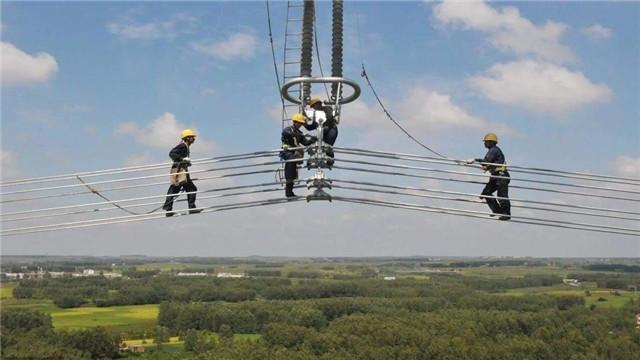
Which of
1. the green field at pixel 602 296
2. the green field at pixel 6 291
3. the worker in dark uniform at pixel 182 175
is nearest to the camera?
the worker in dark uniform at pixel 182 175

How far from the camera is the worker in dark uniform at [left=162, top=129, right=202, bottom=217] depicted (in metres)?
10.3

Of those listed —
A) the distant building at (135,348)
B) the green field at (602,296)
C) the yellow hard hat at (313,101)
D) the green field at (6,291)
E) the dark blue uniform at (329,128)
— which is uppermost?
the yellow hard hat at (313,101)

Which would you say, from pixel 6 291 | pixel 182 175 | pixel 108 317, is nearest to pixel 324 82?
pixel 182 175

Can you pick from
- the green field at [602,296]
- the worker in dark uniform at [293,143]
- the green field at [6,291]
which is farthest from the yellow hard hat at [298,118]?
the green field at [6,291]

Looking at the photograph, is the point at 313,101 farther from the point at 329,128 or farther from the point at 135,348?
the point at 135,348

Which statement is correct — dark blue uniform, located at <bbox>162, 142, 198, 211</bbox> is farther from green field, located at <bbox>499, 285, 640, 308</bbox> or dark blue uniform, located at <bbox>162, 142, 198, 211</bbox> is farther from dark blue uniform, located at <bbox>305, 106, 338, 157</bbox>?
green field, located at <bbox>499, 285, 640, 308</bbox>

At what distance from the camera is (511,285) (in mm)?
191750

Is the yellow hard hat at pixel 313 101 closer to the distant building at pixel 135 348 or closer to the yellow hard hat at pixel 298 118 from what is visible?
the yellow hard hat at pixel 298 118

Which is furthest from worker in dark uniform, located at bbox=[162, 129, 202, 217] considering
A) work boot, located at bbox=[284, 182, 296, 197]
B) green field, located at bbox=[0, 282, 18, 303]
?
green field, located at bbox=[0, 282, 18, 303]

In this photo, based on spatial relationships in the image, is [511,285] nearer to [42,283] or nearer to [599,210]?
[42,283]

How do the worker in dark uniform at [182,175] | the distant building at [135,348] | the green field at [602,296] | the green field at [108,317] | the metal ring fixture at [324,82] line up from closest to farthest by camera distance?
1. the metal ring fixture at [324,82]
2. the worker in dark uniform at [182,175]
3. the distant building at [135,348]
4. the green field at [108,317]
5. the green field at [602,296]

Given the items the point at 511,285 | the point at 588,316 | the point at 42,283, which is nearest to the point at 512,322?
the point at 588,316

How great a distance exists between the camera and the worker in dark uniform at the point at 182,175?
10.3 metres

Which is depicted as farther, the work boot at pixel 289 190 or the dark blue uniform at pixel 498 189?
the dark blue uniform at pixel 498 189
